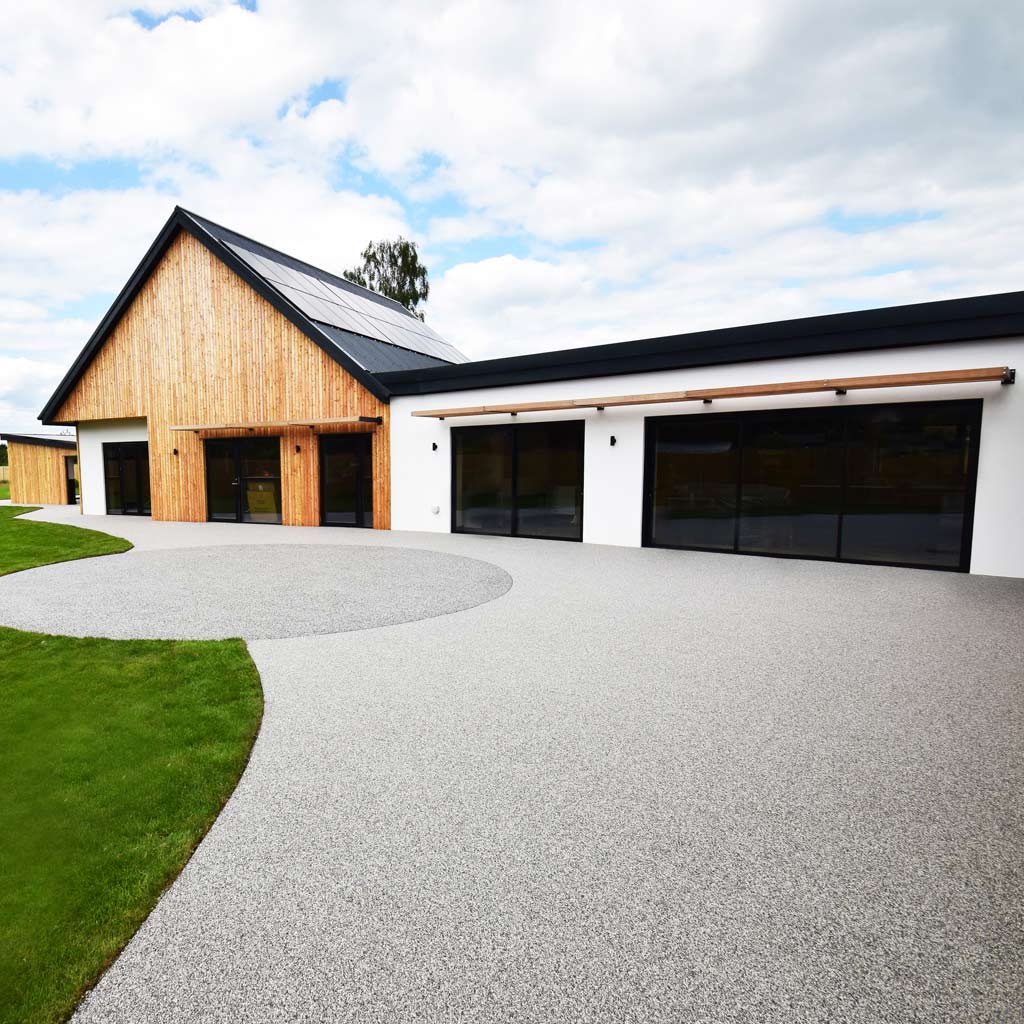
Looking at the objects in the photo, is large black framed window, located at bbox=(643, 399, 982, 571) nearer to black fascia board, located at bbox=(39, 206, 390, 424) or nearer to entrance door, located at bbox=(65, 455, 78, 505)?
black fascia board, located at bbox=(39, 206, 390, 424)

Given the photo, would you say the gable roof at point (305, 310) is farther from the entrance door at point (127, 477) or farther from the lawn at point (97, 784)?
the lawn at point (97, 784)

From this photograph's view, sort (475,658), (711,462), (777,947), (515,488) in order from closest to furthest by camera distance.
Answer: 1. (777,947)
2. (475,658)
3. (711,462)
4. (515,488)

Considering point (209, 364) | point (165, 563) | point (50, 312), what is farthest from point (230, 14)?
point (50, 312)

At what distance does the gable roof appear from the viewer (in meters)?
13.1

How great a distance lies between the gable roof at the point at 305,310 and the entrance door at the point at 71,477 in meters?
5.17

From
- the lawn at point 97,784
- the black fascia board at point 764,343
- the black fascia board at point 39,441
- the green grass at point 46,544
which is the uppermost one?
the black fascia board at point 764,343

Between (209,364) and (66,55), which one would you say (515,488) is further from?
(66,55)

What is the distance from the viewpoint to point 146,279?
49.4 ft

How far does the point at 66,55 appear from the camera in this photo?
9.09m

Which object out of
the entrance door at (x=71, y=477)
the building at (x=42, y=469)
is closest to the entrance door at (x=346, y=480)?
the building at (x=42, y=469)

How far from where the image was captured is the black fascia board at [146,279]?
12.6m

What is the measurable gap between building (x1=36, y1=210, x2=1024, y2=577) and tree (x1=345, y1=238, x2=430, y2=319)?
1201 centimetres

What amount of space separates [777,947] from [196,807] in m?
2.31

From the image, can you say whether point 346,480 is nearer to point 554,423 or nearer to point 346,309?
point 554,423
